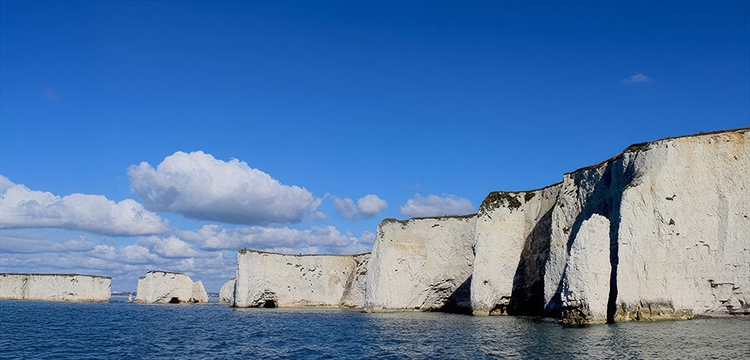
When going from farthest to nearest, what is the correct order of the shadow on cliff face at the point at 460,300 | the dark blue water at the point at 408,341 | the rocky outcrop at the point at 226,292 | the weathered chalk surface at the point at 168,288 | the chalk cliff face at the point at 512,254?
the rocky outcrop at the point at 226,292 < the weathered chalk surface at the point at 168,288 < the shadow on cliff face at the point at 460,300 < the chalk cliff face at the point at 512,254 < the dark blue water at the point at 408,341

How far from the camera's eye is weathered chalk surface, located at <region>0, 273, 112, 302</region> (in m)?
105

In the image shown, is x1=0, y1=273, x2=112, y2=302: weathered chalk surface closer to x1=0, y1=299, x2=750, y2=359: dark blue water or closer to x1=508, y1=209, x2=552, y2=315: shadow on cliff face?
x1=0, y1=299, x2=750, y2=359: dark blue water

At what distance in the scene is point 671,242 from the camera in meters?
29.8

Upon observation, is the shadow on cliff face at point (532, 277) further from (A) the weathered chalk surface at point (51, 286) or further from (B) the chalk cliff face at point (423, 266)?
(A) the weathered chalk surface at point (51, 286)

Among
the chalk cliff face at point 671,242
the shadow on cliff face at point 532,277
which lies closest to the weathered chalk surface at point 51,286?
the shadow on cliff face at point 532,277

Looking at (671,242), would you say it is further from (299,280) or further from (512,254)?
(299,280)

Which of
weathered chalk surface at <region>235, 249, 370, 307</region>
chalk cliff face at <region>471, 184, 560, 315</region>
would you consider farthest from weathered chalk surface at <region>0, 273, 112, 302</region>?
chalk cliff face at <region>471, 184, 560, 315</region>

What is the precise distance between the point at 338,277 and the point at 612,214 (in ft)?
141

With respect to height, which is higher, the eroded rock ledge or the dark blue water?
the eroded rock ledge

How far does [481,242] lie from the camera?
43.8 meters

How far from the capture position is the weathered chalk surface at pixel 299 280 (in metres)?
67.7

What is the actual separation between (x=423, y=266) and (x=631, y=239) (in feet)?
81.2

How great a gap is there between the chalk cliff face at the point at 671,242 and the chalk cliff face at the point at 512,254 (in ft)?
37.0

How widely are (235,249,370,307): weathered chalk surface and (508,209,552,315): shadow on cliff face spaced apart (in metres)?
26.0
